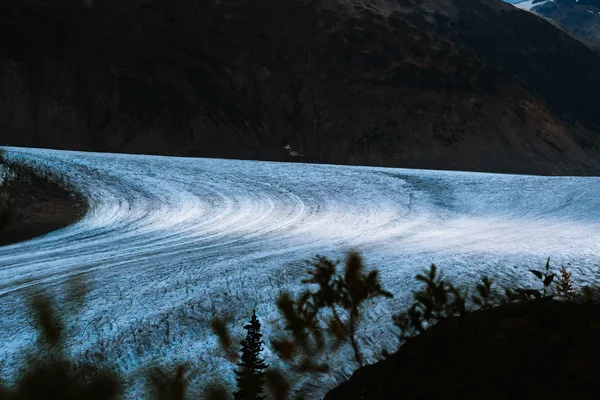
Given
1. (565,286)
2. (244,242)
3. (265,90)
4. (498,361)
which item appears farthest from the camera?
(265,90)

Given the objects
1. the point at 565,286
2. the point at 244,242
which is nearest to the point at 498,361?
the point at 565,286

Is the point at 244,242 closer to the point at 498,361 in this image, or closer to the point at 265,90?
the point at 498,361

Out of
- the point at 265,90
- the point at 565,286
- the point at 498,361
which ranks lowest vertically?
the point at 498,361

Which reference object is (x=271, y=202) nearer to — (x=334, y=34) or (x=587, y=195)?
(x=587, y=195)

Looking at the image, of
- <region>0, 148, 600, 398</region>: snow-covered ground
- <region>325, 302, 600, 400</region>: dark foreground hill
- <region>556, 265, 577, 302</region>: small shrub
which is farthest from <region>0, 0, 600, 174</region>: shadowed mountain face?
<region>325, 302, 600, 400</region>: dark foreground hill

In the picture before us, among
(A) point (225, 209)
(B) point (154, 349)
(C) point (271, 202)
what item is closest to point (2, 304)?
(B) point (154, 349)

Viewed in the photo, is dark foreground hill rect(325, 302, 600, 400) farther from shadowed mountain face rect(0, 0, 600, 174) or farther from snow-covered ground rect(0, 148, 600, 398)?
shadowed mountain face rect(0, 0, 600, 174)
